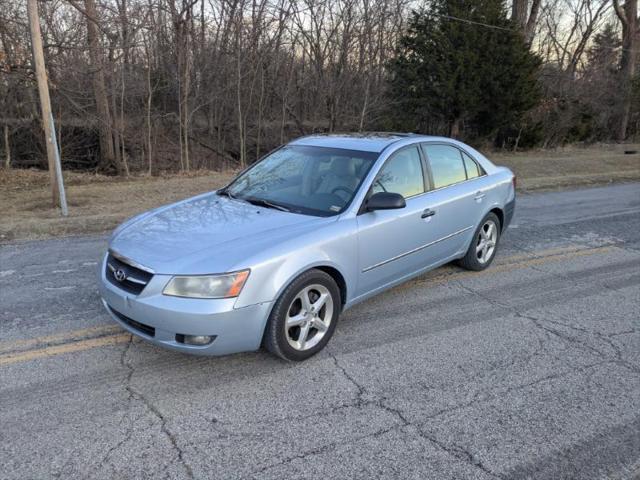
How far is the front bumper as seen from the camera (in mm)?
3188

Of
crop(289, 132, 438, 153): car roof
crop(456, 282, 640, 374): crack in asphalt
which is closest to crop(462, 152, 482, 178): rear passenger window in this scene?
crop(289, 132, 438, 153): car roof

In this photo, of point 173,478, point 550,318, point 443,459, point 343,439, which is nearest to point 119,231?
point 173,478

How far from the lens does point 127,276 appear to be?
136 inches

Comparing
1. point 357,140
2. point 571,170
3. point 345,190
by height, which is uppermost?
point 357,140

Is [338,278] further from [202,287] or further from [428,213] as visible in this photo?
[428,213]

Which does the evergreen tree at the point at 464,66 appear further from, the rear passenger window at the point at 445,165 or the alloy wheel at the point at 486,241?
the rear passenger window at the point at 445,165

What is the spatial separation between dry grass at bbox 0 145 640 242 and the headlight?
471 cm

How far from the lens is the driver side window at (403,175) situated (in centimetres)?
439

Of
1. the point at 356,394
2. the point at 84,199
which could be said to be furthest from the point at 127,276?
the point at 84,199

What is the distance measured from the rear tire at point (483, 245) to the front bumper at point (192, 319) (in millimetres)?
3028

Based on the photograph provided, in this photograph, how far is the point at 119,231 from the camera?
13.3 feet

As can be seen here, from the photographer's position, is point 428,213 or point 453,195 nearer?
point 428,213

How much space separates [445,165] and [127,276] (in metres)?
3.30

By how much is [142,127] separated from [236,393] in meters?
16.1
